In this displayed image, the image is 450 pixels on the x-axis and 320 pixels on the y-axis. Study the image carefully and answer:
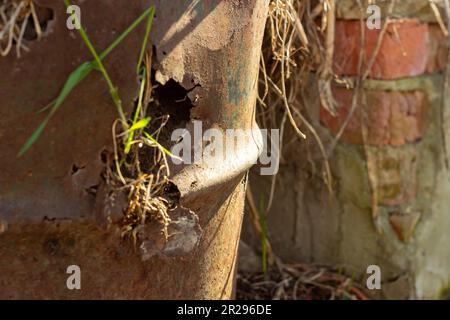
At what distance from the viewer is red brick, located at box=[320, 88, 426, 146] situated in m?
1.62

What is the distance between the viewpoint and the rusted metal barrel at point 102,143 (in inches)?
38.7

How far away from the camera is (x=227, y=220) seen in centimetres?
125

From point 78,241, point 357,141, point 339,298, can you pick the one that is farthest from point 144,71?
point 339,298

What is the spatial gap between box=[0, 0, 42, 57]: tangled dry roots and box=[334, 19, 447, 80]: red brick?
0.81m

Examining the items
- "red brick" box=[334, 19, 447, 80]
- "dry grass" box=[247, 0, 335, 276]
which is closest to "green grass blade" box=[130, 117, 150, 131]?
"dry grass" box=[247, 0, 335, 276]

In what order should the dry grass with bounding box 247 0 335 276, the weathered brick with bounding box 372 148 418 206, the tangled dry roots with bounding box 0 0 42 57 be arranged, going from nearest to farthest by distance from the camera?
1. the tangled dry roots with bounding box 0 0 42 57
2. the dry grass with bounding box 247 0 335 276
3. the weathered brick with bounding box 372 148 418 206

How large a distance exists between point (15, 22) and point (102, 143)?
0.61 feet

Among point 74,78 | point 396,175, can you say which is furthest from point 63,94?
point 396,175

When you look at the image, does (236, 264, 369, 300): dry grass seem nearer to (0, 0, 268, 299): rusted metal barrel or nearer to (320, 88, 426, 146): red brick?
(320, 88, 426, 146): red brick

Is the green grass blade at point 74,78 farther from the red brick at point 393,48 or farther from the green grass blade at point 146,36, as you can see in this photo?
the red brick at point 393,48

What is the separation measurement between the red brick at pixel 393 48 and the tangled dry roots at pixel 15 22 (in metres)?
0.81

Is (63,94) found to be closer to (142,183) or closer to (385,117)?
(142,183)

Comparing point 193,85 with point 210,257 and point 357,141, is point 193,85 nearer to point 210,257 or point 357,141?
point 210,257

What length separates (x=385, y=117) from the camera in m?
1.63
